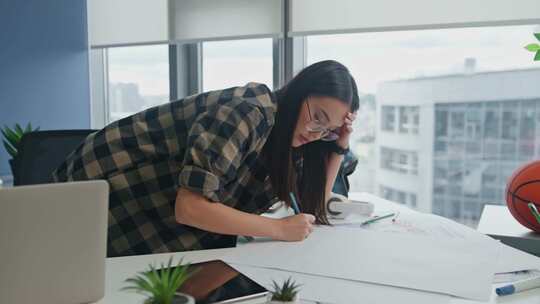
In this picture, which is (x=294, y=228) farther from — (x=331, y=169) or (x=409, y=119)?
(x=409, y=119)

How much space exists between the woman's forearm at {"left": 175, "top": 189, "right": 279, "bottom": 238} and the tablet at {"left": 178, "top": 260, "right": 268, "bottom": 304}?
0.15 meters

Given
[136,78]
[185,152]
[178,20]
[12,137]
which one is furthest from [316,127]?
[136,78]

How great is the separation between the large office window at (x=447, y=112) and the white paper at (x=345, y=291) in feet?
4.43

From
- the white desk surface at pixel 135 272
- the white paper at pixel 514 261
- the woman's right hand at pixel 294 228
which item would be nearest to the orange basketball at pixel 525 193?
the white paper at pixel 514 261

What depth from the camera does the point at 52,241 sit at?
0.73 m

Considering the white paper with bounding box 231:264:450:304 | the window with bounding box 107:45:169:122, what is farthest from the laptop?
the window with bounding box 107:45:169:122

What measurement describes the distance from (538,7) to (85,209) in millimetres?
1920

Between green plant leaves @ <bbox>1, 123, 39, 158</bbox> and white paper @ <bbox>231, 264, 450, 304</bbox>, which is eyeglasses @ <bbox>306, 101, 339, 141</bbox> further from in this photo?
green plant leaves @ <bbox>1, 123, 39, 158</bbox>

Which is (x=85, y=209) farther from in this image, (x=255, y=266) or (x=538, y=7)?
(x=538, y=7)

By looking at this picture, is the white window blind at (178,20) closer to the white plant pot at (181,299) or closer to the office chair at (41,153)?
the office chair at (41,153)

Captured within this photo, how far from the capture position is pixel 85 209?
0.75 metres

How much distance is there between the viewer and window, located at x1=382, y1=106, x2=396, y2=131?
239 centimetres

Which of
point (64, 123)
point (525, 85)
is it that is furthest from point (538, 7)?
point (64, 123)

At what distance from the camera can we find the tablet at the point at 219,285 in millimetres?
858
